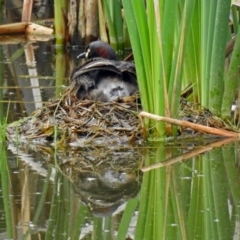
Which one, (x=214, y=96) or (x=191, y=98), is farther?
(x=191, y=98)

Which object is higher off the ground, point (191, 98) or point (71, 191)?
point (191, 98)

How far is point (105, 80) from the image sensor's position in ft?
25.5

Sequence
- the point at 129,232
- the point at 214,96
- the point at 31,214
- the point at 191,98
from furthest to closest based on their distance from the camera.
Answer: the point at 191,98, the point at 214,96, the point at 31,214, the point at 129,232

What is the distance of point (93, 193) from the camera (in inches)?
219

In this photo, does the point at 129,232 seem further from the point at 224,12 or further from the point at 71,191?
the point at 224,12

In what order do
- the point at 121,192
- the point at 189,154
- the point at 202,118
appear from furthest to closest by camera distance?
the point at 202,118 → the point at 189,154 → the point at 121,192

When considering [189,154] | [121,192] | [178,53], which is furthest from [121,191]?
[178,53]

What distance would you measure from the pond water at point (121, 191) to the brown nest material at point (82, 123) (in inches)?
5.9

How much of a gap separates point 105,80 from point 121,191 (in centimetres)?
232

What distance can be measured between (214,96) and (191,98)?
521 millimetres

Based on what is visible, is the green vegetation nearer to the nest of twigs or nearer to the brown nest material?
the nest of twigs

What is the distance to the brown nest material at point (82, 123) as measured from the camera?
694cm

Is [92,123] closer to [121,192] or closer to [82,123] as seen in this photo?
[82,123]

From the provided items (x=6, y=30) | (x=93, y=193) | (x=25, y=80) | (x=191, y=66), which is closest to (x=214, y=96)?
(x=191, y=66)
